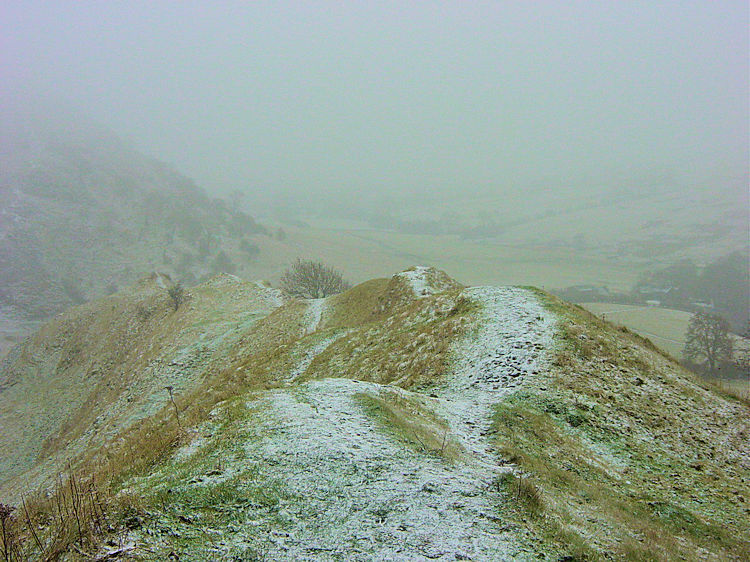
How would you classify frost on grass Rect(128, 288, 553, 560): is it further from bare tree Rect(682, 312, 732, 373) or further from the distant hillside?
the distant hillside

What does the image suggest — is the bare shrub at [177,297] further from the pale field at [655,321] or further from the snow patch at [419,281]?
the pale field at [655,321]

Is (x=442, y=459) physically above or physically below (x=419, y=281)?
below

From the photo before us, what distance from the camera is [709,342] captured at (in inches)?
2095

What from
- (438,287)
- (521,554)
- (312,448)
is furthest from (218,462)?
(438,287)

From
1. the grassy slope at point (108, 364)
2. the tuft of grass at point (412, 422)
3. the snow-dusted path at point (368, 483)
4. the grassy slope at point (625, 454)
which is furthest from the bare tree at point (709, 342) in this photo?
the grassy slope at point (108, 364)

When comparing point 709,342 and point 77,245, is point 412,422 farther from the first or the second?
point 77,245

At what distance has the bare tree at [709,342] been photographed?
5191 cm

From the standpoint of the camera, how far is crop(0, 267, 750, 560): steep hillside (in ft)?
24.5

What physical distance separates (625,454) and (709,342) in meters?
55.3

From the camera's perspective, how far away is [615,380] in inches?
651

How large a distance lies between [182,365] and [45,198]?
201586mm

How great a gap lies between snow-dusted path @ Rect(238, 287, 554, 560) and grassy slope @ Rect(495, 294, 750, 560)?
1.09 meters

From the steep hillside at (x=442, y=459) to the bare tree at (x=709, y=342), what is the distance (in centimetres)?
4403

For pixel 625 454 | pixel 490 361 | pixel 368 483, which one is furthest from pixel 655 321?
pixel 368 483
